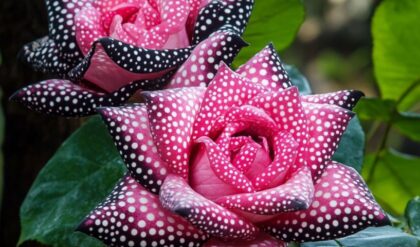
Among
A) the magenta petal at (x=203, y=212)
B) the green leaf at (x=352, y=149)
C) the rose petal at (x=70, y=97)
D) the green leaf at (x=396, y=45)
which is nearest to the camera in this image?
the magenta petal at (x=203, y=212)

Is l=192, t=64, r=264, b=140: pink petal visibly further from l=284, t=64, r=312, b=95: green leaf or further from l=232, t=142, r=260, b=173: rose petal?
l=284, t=64, r=312, b=95: green leaf

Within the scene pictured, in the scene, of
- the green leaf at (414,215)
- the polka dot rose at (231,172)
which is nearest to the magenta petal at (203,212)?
the polka dot rose at (231,172)

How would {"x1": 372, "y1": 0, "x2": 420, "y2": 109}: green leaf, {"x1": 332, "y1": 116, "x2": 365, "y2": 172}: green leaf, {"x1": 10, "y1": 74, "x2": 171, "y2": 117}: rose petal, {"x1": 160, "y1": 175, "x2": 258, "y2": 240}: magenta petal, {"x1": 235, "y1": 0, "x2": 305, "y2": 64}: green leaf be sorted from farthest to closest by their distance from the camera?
{"x1": 372, "y1": 0, "x2": 420, "y2": 109}: green leaf
{"x1": 235, "y1": 0, "x2": 305, "y2": 64}: green leaf
{"x1": 332, "y1": 116, "x2": 365, "y2": 172}: green leaf
{"x1": 10, "y1": 74, "x2": 171, "y2": 117}: rose petal
{"x1": 160, "y1": 175, "x2": 258, "y2": 240}: magenta petal

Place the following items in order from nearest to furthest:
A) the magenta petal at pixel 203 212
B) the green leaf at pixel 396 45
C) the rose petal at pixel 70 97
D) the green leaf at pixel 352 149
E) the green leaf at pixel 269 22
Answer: the magenta petal at pixel 203 212, the rose petal at pixel 70 97, the green leaf at pixel 352 149, the green leaf at pixel 269 22, the green leaf at pixel 396 45

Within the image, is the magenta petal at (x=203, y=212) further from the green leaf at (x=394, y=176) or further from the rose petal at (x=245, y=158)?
the green leaf at (x=394, y=176)

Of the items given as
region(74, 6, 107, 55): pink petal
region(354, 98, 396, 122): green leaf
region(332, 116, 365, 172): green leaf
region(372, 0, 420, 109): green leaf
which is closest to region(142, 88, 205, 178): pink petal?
region(74, 6, 107, 55): pink petal
